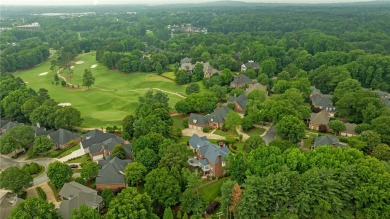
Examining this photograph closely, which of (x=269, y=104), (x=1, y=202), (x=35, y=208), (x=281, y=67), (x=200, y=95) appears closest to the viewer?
(x=35, y=208)

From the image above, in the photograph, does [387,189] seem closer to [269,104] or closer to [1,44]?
[269,104]

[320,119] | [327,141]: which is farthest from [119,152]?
[320,119]

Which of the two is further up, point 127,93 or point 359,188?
point 359,188

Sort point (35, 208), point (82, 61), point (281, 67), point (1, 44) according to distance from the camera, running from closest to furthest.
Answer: point (35, 208), point (281, 67), point (82, 61), point (1, 44)

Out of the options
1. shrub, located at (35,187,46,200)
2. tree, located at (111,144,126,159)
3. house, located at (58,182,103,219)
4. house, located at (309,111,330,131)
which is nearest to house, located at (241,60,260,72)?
house, located at (309,111,330,131)

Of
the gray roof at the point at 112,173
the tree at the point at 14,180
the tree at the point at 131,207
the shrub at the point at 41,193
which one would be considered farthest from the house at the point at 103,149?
the tree at the point at 131,207

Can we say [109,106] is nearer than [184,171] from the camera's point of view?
No

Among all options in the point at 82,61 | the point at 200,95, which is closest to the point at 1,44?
the point at 82,61
